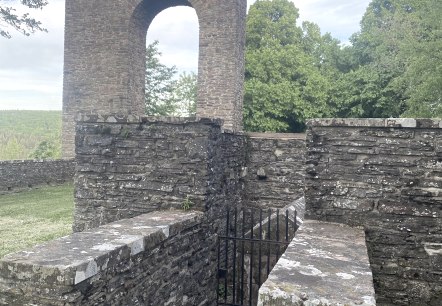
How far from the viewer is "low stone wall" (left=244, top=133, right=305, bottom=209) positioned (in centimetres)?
703

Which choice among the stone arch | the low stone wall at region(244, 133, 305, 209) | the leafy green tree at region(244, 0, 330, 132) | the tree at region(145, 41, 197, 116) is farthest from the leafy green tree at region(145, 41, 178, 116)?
the low stone wall at region(244, 133, 305, 209)

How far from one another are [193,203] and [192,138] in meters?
0.75

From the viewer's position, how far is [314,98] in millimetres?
21875

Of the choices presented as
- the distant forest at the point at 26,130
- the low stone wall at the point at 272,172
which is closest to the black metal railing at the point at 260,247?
the low stone wall at the point at 272,172

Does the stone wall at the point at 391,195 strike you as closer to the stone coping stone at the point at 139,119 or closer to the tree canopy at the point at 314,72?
the stone coping stone at the point at 139,119

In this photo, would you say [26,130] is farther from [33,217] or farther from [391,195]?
[391,195]

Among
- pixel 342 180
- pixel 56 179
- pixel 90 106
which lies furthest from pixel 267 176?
pixel 56 179

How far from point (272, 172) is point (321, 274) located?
15.2ft

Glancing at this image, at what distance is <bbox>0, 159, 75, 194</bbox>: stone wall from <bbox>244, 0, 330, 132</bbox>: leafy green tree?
950cm

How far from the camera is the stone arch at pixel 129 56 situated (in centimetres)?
1262

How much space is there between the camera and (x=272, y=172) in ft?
23.3

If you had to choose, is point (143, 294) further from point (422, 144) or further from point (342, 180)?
point (422, 144)

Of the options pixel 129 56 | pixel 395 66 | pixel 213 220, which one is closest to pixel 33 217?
pixel 129 56

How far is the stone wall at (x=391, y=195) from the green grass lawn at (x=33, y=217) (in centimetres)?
466
